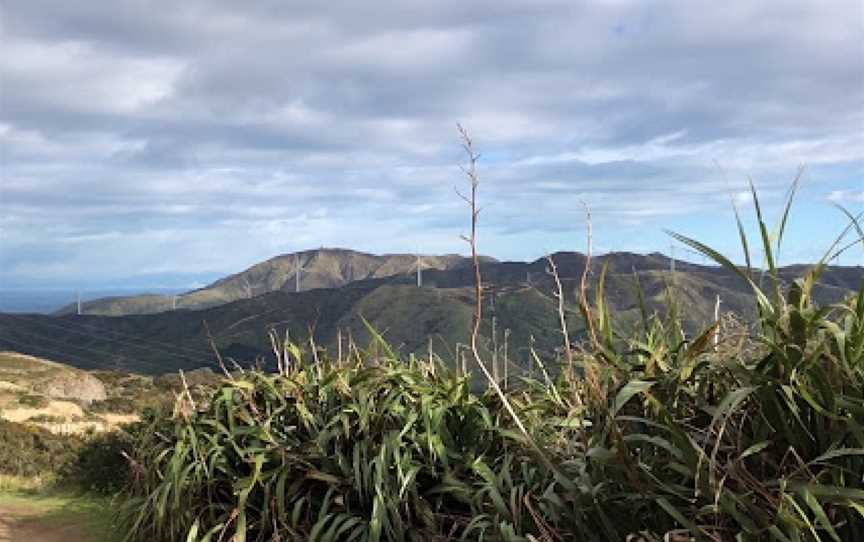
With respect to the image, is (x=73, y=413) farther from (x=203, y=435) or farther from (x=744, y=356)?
(x=744, y=356)

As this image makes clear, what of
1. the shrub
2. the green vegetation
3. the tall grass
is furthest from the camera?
the shrub

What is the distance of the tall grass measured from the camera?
3.45 m

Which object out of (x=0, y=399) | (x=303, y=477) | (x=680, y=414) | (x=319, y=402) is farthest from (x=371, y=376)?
(x=0, y=399)

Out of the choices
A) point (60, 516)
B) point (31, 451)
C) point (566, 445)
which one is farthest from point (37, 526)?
point (31, 451)

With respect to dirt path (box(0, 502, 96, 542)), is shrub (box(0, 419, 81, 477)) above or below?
below

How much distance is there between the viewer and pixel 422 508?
517cm

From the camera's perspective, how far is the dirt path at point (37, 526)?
23.7 feet

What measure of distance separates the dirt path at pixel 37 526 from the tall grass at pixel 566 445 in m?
0.83

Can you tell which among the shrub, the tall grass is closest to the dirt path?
the tall grass

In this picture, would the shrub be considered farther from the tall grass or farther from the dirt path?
Answer: the tall grass

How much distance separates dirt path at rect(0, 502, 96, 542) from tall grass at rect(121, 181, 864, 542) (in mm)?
832

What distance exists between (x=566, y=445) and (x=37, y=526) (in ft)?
18.6

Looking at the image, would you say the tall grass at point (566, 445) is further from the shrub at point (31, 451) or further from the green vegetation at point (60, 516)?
the shrub at point (31, 451)

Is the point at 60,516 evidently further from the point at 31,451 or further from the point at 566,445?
the point at 31,451
